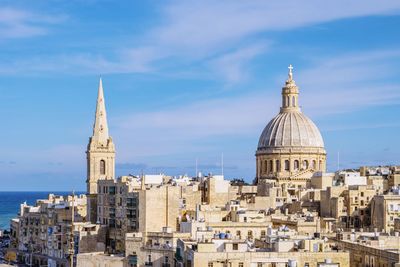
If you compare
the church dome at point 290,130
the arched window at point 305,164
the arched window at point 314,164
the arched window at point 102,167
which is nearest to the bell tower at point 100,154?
the arched window at point 102,167

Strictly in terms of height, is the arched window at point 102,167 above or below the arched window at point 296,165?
below

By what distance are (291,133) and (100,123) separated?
16.8 m

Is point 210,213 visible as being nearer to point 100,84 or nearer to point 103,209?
point 103,209

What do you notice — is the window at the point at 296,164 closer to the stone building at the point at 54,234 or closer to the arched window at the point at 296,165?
the arched window at the point at 296,165

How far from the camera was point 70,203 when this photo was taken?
265 feet

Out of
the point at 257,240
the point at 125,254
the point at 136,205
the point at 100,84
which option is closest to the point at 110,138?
the point at 100,84

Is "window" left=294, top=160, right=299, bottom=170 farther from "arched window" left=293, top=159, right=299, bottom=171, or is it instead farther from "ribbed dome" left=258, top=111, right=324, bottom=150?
"ribbed dome" left=258, top=111, right=324, bottom=150

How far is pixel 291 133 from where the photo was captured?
85.4m

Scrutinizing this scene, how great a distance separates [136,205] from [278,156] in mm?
24710

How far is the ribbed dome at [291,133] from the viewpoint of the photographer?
279 ft

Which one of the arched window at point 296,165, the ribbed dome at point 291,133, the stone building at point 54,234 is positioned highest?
the ribbed dome at point 291,133

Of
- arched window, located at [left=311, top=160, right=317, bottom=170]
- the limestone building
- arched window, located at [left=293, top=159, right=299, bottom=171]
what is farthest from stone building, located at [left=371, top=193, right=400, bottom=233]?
arched window, located at [left=311, top=160, right=317, bottom=170]

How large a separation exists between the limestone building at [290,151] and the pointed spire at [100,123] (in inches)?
539

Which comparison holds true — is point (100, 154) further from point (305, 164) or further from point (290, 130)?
point (305, 164)
